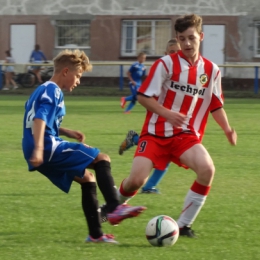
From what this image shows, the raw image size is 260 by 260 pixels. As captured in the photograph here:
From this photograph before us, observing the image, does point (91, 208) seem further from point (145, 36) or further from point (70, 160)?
point (145, 36)

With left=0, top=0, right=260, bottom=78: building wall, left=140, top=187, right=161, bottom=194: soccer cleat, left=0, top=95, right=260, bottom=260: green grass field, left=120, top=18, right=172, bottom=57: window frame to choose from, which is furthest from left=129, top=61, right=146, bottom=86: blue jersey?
left=140, top=187, right=161, bottom=194: soccer cleat

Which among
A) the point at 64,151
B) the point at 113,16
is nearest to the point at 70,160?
the point at 64,151

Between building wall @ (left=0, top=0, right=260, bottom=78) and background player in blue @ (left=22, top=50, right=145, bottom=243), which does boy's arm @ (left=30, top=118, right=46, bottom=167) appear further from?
building wall @ (left=0, top=0, right=260, bottom=78)

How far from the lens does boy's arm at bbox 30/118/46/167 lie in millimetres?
5336

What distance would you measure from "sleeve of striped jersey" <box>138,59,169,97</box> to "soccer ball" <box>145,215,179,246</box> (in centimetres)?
103

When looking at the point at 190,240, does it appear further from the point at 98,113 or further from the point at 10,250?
the point at 98,113

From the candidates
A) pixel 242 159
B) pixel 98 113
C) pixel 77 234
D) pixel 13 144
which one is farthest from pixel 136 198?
pixel 98 113

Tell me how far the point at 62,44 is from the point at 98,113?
559 inches

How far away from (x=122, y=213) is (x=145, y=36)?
2702 cm

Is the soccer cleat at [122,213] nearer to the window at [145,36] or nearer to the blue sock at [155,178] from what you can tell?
the blue sock at [155,178]

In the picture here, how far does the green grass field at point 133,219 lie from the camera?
5.61 meters

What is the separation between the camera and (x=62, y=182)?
5.86m

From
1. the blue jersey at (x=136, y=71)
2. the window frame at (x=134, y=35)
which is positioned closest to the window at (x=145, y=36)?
the window frame at (x=134, y=35)

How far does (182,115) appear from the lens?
5.91 meters
